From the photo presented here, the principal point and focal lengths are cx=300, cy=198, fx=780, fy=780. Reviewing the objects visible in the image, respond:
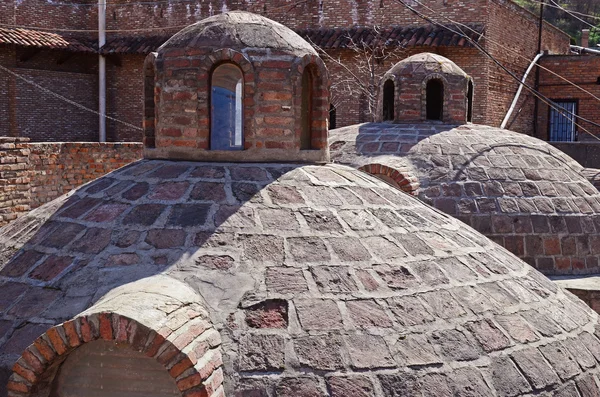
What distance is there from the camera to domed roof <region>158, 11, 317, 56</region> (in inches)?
204

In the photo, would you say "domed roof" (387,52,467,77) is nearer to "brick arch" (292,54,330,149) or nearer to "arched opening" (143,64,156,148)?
"brick arch" (292,54,330,149)

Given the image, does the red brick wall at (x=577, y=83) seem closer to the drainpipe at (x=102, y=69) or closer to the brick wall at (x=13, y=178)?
the drainpipe at (x=102, y=69)

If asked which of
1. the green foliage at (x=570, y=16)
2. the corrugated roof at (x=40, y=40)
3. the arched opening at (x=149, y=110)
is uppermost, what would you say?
the green foliage at (x=570, y=16)

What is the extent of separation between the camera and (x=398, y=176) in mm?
9734

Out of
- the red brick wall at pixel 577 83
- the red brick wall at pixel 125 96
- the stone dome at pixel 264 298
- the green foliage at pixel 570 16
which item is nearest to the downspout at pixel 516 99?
the red brick wall at pixel 577 83

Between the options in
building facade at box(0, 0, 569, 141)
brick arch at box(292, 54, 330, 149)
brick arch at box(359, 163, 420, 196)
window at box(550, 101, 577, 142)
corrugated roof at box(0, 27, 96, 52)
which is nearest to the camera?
brick arch at box(292, 54, 330, 149)

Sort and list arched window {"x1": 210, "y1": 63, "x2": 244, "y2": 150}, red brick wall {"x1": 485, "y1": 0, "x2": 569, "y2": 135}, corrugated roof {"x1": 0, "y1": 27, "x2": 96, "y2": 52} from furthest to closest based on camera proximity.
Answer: corrugated roof {"x1": 0, "y1": 27, "x2": 96, "y2": 52} < red brick wall {"x1": 485, "y1": 0, "x2": 569, "y2": 135} < arched window {"x1": 210, "y1": 63, "x2": 244, "y2": 150}

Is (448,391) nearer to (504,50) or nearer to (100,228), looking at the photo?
(100,228)

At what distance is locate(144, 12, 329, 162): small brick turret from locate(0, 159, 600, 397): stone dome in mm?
173

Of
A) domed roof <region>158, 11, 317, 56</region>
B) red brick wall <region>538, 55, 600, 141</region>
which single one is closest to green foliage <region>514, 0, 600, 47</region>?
red brick wall <region>538, 55, 600, 141</region>

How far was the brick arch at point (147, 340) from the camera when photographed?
366 centimetres

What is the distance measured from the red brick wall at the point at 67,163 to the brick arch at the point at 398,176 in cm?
563

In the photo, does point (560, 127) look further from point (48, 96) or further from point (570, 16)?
point (570, 16)

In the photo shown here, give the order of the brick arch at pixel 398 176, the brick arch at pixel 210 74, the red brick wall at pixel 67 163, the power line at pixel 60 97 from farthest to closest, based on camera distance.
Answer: the power line at pixel 60 97 < the red brick wall at pixel 67 163 < the brick arch at pixel 398 176 < the brick arch at pixel 210 74
